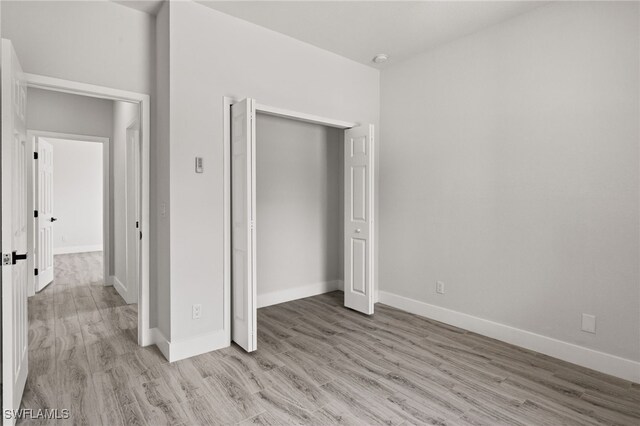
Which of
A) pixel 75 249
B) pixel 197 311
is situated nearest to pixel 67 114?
pixel 197 311

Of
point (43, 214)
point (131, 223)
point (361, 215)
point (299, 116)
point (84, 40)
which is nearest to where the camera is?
point (84, 40)

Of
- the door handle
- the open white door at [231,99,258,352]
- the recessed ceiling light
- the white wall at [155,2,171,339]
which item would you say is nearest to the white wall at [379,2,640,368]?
the recessed ceiling light

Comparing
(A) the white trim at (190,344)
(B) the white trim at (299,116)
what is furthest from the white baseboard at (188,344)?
(B) the white trim at (299,116)

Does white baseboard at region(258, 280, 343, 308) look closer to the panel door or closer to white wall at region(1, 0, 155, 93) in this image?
the panel door

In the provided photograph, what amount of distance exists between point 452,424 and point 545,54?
2882mm

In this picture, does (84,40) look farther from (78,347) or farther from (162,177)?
(78,347)

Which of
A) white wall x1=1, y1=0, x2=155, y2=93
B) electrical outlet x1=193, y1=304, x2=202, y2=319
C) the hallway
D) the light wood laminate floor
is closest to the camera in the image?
the light wood laminate floor

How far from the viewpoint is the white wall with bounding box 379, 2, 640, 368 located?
2.56m

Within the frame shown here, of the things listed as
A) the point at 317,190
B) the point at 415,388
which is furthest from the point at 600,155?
the point at 317,190

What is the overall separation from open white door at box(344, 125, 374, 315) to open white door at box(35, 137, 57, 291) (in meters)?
4.18

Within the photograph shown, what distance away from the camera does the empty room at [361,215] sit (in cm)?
226

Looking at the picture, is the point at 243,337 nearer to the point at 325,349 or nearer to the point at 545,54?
the point at 325,349

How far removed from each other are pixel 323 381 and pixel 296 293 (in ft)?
6.82

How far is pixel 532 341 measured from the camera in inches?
118
